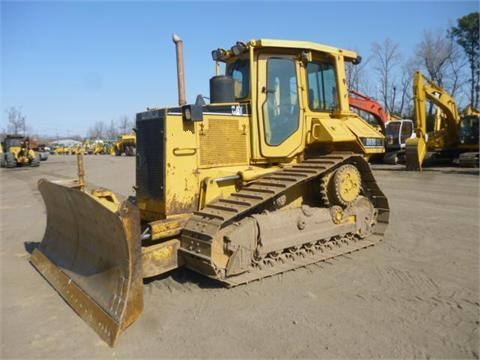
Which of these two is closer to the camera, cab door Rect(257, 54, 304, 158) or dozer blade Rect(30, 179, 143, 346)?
dozer blade Rect(30, 179, 143, 346)

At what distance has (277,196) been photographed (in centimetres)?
584

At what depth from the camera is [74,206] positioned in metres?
5.37

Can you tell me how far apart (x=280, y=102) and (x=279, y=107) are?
76mm

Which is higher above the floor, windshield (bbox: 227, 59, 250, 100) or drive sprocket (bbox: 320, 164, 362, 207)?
windshield (bbox: 227, 59, 250, 100)

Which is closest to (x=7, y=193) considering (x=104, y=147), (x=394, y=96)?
(x=394, y=96)

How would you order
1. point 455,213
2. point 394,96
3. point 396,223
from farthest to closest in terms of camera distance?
point 394,96
point 455,213
point 396,223

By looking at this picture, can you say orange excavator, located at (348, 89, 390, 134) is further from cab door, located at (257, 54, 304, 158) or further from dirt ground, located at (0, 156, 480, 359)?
dirt ground, located at (0, 156, 480, 359)

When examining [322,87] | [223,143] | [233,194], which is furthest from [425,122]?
[233,194]

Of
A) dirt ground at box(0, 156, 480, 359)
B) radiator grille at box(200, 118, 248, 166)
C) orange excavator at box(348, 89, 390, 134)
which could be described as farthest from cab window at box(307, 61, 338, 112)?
dirt ground at box(0, 156, 480, 359)

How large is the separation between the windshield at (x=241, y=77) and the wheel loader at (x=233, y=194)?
0.02 meters

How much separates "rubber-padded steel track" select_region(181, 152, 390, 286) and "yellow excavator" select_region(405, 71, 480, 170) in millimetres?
12101

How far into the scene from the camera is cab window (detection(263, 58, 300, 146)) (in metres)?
6.12

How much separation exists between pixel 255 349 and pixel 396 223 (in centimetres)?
550

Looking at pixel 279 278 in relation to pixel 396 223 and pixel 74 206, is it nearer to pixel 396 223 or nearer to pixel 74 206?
pixel 74 206
